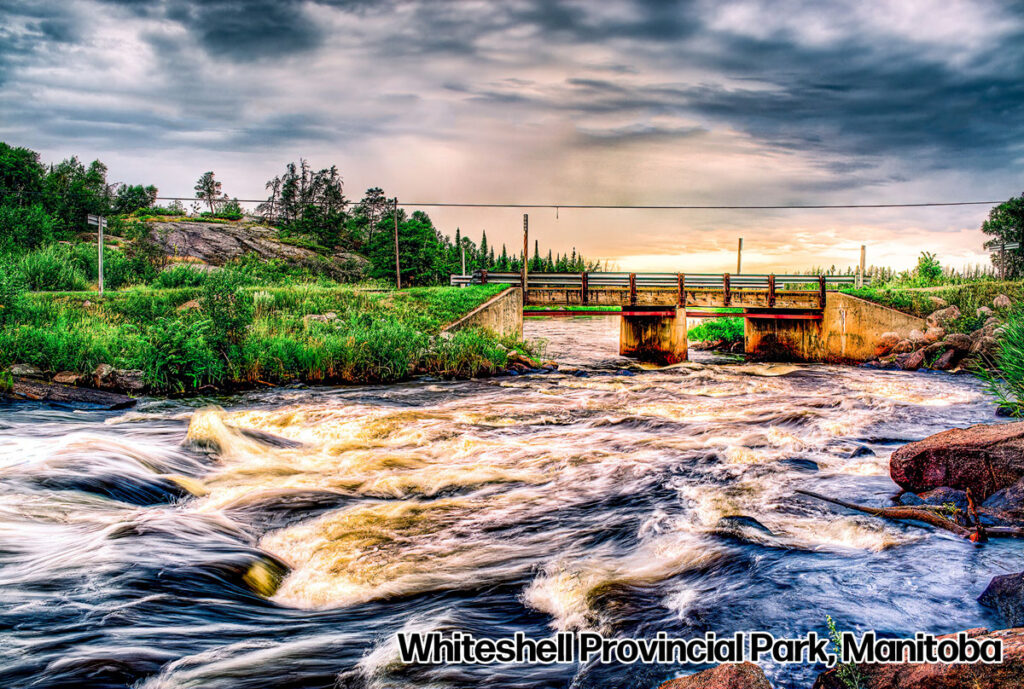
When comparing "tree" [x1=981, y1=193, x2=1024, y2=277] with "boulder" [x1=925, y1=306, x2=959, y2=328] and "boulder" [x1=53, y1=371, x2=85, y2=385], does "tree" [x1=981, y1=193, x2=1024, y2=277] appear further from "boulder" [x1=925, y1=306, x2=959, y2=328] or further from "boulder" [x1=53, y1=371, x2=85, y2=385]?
"boulder" [x1=53, y1=371, x2=85, y2=385]

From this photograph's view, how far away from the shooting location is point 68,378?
56.3 ft

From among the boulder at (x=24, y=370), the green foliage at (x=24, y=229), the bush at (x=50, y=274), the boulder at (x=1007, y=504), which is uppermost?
the green foliage at (x=24, y=229)

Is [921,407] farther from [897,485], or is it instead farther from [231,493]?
[231,493]

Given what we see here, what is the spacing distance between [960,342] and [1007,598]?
25512mm

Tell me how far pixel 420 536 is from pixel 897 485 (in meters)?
6.35

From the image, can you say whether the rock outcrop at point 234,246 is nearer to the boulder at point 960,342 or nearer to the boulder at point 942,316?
the boulder at point 942,316

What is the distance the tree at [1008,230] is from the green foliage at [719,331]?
2272 centimetres

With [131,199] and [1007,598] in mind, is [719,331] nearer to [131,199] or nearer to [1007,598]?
[1007,598]

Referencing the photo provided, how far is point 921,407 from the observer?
16328 mm

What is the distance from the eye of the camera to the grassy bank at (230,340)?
18094mm

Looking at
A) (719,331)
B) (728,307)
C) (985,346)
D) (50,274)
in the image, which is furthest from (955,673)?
(719,331)

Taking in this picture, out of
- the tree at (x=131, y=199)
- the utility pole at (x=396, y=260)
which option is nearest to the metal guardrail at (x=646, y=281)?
the utility pole at (x=396, y=260)

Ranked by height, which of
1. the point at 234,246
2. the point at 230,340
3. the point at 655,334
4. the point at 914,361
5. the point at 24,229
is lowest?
the point at 914,361

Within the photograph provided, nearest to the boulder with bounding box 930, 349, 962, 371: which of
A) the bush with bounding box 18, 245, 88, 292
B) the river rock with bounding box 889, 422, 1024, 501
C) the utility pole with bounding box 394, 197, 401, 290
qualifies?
the river rock with bounding box 889, 422, 1024, 501
